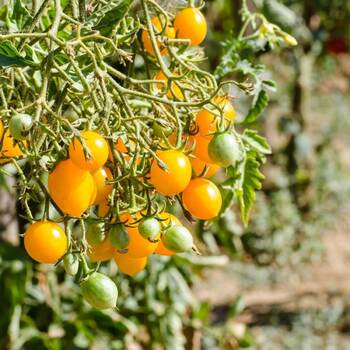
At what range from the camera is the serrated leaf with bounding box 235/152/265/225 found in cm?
113

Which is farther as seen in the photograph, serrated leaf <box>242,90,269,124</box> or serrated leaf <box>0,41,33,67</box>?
serrated leaf <box>242,90,269,124</box>

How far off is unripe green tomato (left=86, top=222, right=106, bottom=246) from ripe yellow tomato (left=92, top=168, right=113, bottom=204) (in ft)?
0.08

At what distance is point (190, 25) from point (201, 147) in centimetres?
18

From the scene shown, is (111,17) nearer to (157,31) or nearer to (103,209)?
(157,31)

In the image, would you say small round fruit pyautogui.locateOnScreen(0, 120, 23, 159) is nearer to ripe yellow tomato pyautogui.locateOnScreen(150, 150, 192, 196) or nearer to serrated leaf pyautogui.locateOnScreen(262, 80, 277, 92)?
ripe yellow tomato pyautogui.locateOnScreen(150, 150, 192, 196)

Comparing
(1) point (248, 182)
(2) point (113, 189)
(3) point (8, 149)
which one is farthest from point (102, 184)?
(1) point (248, 182)

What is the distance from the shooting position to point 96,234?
879 mm

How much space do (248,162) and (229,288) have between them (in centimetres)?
245

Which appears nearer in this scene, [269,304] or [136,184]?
[136,184]

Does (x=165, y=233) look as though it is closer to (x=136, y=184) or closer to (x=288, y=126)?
(x=136, y=184)

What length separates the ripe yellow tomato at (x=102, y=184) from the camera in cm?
85

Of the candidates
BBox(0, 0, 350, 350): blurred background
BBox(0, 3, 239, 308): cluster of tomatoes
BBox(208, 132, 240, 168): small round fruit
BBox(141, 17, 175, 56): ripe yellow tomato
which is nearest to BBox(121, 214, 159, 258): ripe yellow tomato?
BBox(0, 3, 239, 308): cluster of tomatoes

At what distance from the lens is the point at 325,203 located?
421 cm

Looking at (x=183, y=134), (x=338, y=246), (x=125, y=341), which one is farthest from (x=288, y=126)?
(x=183, y=134)
